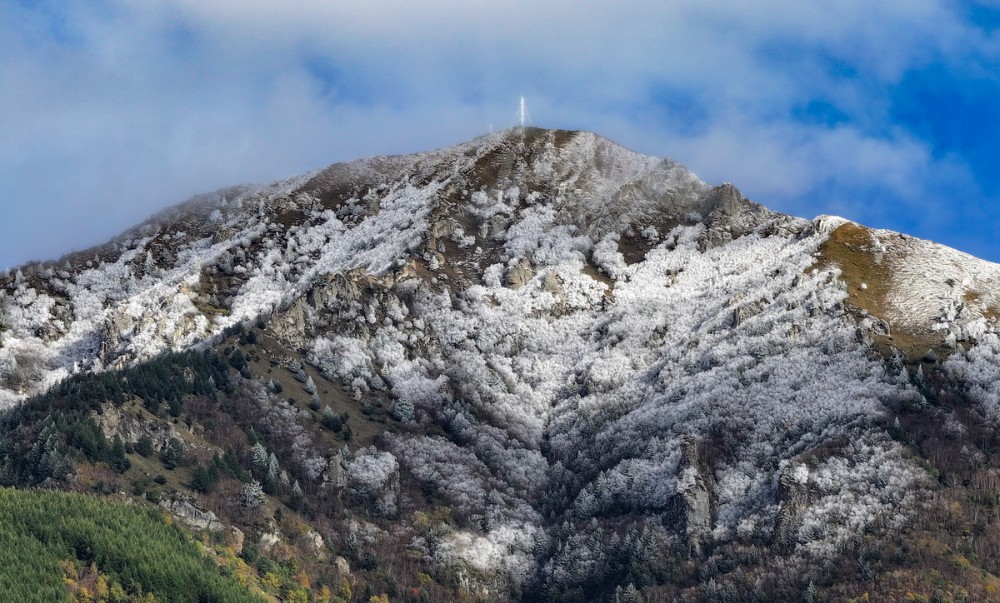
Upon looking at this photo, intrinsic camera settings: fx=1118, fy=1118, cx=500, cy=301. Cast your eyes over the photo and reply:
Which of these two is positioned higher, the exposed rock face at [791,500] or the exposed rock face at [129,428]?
the exposed rock face at [129,428]

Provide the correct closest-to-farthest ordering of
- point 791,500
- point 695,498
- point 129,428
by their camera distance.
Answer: point 791,500
point 129,428
point 695,498

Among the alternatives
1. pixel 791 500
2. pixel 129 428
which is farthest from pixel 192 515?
pixel 791 500

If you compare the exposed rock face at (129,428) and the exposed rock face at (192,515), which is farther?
the exposed rock face at (129,428)

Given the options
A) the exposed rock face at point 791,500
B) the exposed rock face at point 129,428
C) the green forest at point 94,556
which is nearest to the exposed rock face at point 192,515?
the green forest at point 94,556

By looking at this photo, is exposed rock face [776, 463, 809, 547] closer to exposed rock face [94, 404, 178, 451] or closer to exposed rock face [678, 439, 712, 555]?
exposed rock face [678, 439, 712, 555]

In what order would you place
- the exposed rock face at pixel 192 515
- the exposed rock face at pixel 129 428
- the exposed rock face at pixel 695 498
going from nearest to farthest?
the exposed rock face at pixel 192 515 → the exposed rock face at pixel 129 428 → the exposed rock face at pixel 695 498

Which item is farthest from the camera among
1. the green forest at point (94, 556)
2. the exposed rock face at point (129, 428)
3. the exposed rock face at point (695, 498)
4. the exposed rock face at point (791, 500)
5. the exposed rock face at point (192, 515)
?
the exposed rock face at point (695, 498)

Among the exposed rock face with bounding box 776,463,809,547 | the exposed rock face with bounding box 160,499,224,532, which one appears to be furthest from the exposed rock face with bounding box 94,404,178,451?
the exposed rock face with bounding box 776,463,809,547

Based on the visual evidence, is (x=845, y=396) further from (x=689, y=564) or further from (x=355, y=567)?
(x=355, y=567)

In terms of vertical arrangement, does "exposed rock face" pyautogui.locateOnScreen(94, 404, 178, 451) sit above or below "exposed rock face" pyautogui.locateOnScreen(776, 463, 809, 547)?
above

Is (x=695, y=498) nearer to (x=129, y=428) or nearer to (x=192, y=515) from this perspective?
(x=192, y=515)

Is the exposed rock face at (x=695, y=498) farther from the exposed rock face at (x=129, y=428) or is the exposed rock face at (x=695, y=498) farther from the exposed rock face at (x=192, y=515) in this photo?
the exposed rock face at (x=129, y=428)
